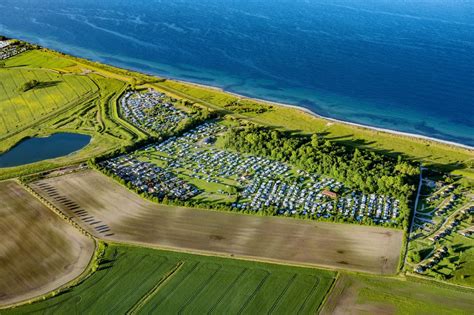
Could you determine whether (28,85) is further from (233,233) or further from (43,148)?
(233,233)

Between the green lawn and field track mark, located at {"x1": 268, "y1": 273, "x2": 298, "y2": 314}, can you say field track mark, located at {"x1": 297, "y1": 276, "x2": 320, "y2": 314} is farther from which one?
the green lawn

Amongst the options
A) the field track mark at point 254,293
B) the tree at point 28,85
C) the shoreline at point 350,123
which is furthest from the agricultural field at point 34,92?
the field track mark at point 254,293

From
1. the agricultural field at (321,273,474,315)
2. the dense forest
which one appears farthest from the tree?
the agricultural field at (321,273,474,315)

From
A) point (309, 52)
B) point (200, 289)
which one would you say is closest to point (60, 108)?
point (200, 289)

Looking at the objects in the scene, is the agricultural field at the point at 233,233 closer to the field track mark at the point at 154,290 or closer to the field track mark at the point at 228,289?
the field track mark at the point at 228,289

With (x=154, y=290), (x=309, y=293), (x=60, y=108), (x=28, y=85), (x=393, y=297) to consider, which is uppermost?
(x=28, y=85)

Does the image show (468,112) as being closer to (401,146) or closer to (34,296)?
(401,146)

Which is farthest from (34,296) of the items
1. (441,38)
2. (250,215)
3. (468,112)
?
(441,38)
